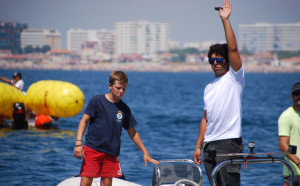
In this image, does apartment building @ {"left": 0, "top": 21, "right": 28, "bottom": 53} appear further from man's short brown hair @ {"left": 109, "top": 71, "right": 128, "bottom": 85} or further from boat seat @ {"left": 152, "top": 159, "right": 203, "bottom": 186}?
boat seat @ {"left": 152, "top": 159, "right": 203, "bottom": 186}

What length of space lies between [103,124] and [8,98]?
10.8 m

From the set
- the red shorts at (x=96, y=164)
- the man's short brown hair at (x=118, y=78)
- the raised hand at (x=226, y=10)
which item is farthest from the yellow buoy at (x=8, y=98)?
the raised hand at (x=226, y=10)

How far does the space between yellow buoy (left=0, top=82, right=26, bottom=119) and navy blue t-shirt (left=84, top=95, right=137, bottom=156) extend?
10.6 meters

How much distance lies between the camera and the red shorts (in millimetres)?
4636

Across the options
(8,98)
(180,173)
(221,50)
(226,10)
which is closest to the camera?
(226,10)

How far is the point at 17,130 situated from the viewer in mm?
15578

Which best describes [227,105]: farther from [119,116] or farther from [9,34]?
[9,34]

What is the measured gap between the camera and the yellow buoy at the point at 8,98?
47.7 ft

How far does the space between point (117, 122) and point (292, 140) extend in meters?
1.73

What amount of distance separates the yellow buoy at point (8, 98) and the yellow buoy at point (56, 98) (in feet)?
1.26

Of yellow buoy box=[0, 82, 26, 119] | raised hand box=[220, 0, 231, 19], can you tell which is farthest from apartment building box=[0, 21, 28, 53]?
raised hand box=[220, 0, 231, 19]

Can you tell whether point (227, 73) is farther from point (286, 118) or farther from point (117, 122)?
point (117, 122)

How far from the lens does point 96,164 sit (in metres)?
4.65

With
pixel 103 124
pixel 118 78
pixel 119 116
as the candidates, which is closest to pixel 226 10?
pixel 118 78
